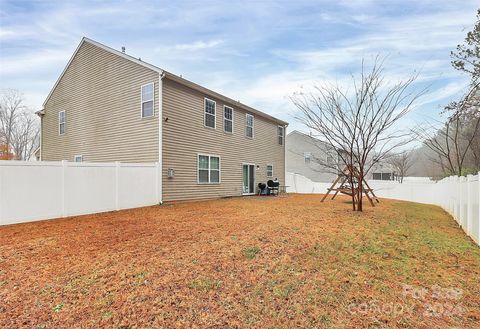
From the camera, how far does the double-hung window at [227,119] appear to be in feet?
47.6

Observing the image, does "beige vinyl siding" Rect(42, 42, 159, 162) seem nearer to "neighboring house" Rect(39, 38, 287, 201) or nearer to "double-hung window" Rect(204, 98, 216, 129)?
"neighboring house" Rect(39, 38, 287, 201)

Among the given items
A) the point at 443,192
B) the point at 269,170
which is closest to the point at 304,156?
the point at 269,170

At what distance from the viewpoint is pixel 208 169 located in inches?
522

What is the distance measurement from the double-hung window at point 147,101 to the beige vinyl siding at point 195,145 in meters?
0.63

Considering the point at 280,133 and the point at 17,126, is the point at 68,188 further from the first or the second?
the point at 17,126

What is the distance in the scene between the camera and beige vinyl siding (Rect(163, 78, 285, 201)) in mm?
11242

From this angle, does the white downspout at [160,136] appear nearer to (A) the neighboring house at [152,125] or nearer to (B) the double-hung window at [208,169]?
(A) the neighboring house at [152,125]

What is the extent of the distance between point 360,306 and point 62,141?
16.7 m

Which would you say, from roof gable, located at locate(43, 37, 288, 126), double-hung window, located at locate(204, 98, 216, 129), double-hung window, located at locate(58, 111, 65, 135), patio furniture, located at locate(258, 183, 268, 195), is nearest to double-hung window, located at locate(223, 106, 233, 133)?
roof gable, located at locate(43, 37, 288, 126)

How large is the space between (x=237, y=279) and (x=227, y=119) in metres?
12.0

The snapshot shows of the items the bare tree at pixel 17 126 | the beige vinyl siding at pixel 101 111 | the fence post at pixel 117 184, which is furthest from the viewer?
the bare tree at pixel 17 126

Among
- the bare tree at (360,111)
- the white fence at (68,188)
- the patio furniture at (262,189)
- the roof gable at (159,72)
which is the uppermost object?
the roof gable at (159,72)

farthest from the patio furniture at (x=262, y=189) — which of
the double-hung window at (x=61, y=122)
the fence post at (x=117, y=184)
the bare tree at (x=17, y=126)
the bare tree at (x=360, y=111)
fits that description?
the bare tree at (x=17, y=126)

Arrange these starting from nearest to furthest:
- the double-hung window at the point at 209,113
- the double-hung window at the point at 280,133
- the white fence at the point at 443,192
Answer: the white fence at the point at 443,192 < the double-hung window at the point at 209,113 < the double-hung window at the point at 280,133
